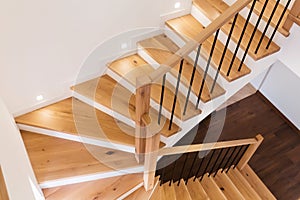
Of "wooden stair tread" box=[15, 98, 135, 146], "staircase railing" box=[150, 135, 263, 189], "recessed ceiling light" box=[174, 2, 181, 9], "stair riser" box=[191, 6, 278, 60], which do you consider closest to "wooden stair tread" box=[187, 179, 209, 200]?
"staircase railing" box=[150, 135, 263, 189]

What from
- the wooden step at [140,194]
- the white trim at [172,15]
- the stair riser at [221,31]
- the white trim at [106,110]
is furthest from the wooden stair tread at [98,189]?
the white trim at [172,15]

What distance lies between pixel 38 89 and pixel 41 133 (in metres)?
0.46

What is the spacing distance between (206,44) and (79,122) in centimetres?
155

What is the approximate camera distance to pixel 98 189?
277 cm

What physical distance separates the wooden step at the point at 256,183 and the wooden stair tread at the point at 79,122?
1.96 m

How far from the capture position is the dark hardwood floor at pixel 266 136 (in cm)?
418

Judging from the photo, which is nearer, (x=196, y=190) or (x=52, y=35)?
(x=52, y=35)

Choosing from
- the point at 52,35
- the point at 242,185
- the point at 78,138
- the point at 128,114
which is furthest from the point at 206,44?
the point at 242,185

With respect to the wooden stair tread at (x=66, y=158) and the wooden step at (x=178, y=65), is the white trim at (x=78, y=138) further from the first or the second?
the wooden step at (x=178, y=65)

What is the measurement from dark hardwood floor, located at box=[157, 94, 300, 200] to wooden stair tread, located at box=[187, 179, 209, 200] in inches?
31.5

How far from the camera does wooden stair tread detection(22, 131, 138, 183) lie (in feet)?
8.89

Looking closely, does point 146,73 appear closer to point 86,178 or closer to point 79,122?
point 79,122

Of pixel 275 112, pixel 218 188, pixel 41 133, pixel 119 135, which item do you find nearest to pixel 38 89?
pixel 41 133

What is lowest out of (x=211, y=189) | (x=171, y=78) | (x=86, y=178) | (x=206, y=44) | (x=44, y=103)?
(x=211, y=189)
